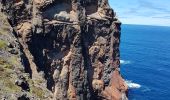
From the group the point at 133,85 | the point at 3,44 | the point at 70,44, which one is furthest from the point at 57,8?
the point at 133,85

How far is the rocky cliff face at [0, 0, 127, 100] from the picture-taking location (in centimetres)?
6981

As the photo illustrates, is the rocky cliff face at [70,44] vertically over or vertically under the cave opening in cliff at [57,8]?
under

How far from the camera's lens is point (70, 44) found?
75750mm

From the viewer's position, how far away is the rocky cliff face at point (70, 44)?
69812 mm

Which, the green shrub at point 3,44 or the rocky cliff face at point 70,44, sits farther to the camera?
the rocky cliff face at point 70,44

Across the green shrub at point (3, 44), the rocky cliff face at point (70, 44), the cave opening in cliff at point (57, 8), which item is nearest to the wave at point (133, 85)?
the rocky cliff face at point (70, 44)

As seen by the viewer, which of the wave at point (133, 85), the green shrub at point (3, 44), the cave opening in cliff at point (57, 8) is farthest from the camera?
the wave at point (133, 85)

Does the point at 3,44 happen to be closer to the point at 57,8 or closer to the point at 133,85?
the point at 57,8

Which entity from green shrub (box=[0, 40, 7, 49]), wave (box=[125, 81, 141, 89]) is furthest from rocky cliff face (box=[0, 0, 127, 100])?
wave (box=[125, 81, 141, 89])

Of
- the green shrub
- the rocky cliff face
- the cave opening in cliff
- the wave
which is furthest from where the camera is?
the wave

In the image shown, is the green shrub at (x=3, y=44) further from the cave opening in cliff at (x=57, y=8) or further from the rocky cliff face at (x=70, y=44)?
the cave opening in cliff at (x=57, y=8)

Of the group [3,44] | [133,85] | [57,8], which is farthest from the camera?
[133,85]

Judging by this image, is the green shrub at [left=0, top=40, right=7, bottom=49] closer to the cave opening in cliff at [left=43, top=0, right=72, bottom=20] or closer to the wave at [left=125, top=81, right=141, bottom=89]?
the cave opening in cliff at [left=43, top=0, right=72, bottom=20]

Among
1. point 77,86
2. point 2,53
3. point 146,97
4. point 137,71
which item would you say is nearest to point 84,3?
point 77,86
